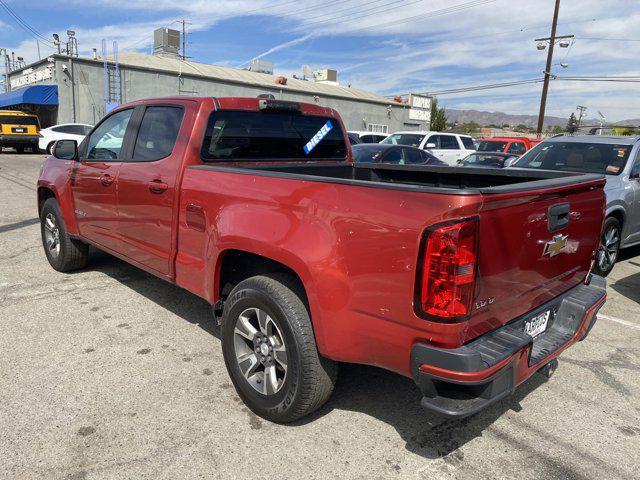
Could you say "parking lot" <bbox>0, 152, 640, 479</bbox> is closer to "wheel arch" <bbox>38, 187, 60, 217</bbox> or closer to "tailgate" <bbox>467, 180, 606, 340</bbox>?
"tailgate" <bbox>467, 180, 606, 340</bbox>

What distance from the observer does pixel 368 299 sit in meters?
2.41

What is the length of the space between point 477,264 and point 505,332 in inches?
19.8

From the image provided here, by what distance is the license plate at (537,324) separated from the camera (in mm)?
2741

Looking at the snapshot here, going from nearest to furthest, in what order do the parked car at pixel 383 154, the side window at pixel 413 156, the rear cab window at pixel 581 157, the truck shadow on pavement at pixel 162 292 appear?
the truck shadow on pavement at pixel 162 292, the rear cab window at pixel 581 157, the parked car at pixel 383 154, the side window at pixel 413 156

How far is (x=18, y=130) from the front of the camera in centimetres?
2328

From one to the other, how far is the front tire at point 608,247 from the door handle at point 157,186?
16.7 feet

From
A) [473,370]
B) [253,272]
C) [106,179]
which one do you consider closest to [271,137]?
[253,272]

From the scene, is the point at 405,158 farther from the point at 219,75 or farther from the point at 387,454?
the point at 219,75

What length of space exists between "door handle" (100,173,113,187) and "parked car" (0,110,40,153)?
2257cm

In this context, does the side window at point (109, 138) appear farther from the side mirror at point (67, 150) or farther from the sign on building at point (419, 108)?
the sign on building at point (419, 108)

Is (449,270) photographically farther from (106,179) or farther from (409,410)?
(106,179)

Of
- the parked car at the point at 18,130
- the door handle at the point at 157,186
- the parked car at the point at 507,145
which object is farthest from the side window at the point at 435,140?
the parked car at the point at 18,130

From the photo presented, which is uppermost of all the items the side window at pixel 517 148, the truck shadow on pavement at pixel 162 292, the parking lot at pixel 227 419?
the side window at pixel 517 148

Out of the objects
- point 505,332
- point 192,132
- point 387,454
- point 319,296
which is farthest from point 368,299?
point 192,132
